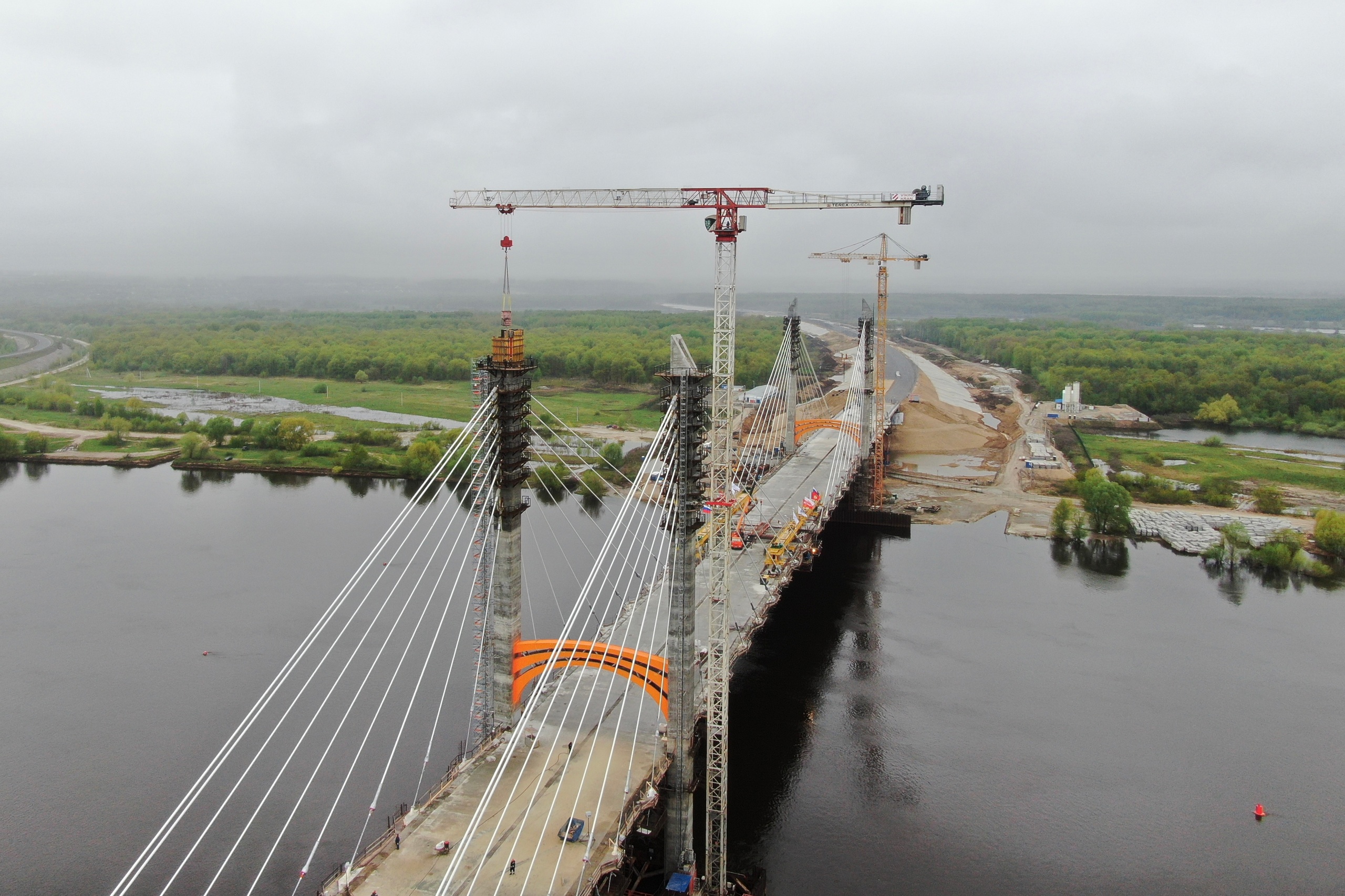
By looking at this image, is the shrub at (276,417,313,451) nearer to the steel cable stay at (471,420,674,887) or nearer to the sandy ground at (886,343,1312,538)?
the sandy ground at (886,343,1312,538)

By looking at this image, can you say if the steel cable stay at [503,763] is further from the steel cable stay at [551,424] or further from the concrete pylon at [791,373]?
the concrete pylon at [791,373]

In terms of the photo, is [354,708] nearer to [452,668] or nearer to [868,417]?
[452,668]

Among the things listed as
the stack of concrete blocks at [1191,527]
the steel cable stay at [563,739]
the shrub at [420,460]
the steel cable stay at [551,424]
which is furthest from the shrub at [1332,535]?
the shrub at [420,460]

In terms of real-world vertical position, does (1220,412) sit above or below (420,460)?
above

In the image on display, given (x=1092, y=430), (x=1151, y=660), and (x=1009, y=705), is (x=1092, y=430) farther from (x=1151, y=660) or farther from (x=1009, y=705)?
(x=1009, y=705)

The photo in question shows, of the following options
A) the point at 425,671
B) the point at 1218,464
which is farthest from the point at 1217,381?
the point at 425,671

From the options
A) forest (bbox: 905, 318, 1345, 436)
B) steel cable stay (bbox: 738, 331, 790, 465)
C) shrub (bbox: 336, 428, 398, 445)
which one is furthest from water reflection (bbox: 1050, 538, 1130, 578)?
forest (bbox: 905, 318, 1345, 436)
